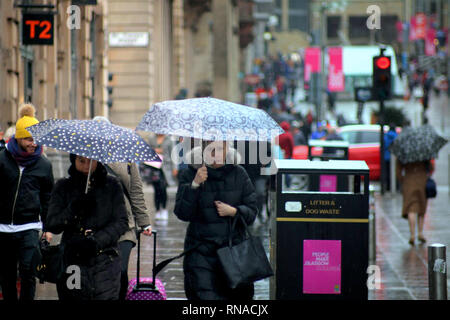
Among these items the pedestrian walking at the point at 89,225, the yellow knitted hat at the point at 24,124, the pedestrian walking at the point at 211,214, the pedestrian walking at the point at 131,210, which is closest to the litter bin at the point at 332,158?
the pedestrian walking at the point at 131,210

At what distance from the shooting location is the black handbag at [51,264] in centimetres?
683

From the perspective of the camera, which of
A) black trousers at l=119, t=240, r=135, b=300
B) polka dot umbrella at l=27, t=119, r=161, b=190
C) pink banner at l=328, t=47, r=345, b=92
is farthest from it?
pink banner at l=328, t=47, r=345, b=92

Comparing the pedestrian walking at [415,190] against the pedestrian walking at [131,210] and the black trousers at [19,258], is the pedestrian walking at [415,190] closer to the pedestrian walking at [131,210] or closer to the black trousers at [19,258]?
the pedestrian walking at [131,210]

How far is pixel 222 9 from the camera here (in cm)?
5128

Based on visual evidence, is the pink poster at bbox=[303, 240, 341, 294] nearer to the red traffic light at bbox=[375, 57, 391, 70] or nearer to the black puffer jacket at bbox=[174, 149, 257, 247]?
the black puffer jacket at bbox=[174, 149, 257, 247]

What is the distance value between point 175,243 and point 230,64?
38.5 m

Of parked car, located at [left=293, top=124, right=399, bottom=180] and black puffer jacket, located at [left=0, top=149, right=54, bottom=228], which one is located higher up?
black puffer jacket, located at [left=0, top=149, right=54, bottom=228]

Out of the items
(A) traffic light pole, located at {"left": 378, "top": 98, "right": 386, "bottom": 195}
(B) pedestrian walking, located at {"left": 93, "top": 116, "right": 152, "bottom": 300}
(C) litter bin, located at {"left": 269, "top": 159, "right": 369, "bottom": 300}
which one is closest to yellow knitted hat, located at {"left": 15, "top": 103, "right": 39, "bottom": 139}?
(B) pedestrian walking, located at {"left": 93, "top": 116, "right": 152, "bottom": 300}

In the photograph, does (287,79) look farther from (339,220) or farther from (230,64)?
(339,220)

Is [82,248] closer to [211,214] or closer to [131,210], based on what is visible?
[211,214]

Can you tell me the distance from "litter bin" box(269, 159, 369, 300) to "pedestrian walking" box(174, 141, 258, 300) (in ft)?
3.27

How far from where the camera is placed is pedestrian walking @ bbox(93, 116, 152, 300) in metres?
8.04
